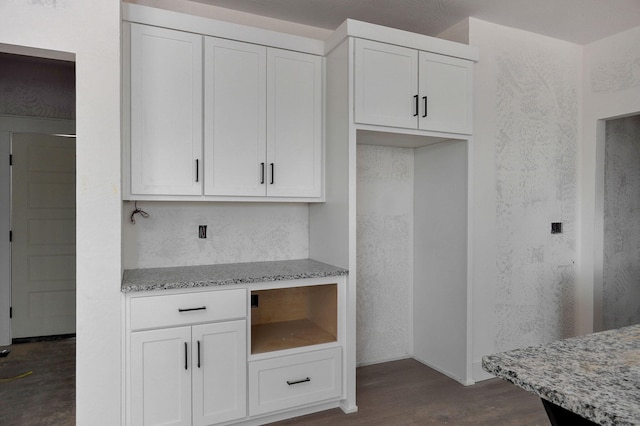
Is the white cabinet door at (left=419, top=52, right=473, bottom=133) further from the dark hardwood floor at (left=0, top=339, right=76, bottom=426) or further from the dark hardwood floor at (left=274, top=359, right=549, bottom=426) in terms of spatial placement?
the dark hardwood floor at (left=0, top=339, right=76, bottom=426)

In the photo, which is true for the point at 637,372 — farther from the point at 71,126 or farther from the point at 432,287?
the point at 71,126

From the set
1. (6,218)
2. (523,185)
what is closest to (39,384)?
(6,218)

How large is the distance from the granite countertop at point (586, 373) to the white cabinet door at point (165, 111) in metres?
1.97

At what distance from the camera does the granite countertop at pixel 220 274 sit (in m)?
2.23

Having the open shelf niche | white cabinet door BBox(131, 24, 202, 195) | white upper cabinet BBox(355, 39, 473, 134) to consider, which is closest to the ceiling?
white upper cabinet BBox(355, 39, 473, 134)

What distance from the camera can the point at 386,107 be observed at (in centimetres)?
271

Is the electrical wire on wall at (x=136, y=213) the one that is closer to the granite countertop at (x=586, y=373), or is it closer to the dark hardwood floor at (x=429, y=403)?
the dark hardwood floor at (x=429, y=403)

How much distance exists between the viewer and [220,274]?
97.8 inches

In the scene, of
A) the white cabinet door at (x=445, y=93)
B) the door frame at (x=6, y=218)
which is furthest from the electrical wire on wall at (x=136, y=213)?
the door frame at (x=6, y=218)

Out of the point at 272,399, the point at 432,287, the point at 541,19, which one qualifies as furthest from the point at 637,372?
the point at 541,19

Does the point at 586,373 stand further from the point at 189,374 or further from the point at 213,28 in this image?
the point at 213,28

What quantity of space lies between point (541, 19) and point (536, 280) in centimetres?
200

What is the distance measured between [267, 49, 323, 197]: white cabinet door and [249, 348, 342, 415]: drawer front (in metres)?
1.02

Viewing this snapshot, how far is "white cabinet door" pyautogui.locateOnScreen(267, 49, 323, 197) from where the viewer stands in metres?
2.68
